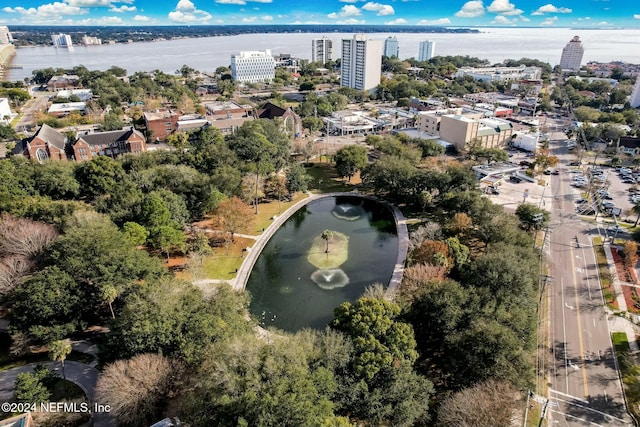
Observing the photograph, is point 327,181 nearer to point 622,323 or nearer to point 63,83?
point 622,323

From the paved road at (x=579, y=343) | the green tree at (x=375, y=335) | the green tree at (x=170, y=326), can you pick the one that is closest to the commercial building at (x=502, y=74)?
the paved road at (x=579, y=343)

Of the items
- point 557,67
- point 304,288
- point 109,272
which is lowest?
point 304,288

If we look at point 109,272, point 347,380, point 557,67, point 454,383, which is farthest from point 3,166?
point 557,67

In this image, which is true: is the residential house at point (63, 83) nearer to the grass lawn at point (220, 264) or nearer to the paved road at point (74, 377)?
the grass lawn at point (220, 264)

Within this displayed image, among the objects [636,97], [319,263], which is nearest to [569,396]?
[319,263]

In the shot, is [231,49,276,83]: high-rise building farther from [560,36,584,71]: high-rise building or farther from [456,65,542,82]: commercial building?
[560,36,584,71]: high-rise building

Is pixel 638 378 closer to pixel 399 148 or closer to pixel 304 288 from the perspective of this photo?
pixel 304 288
